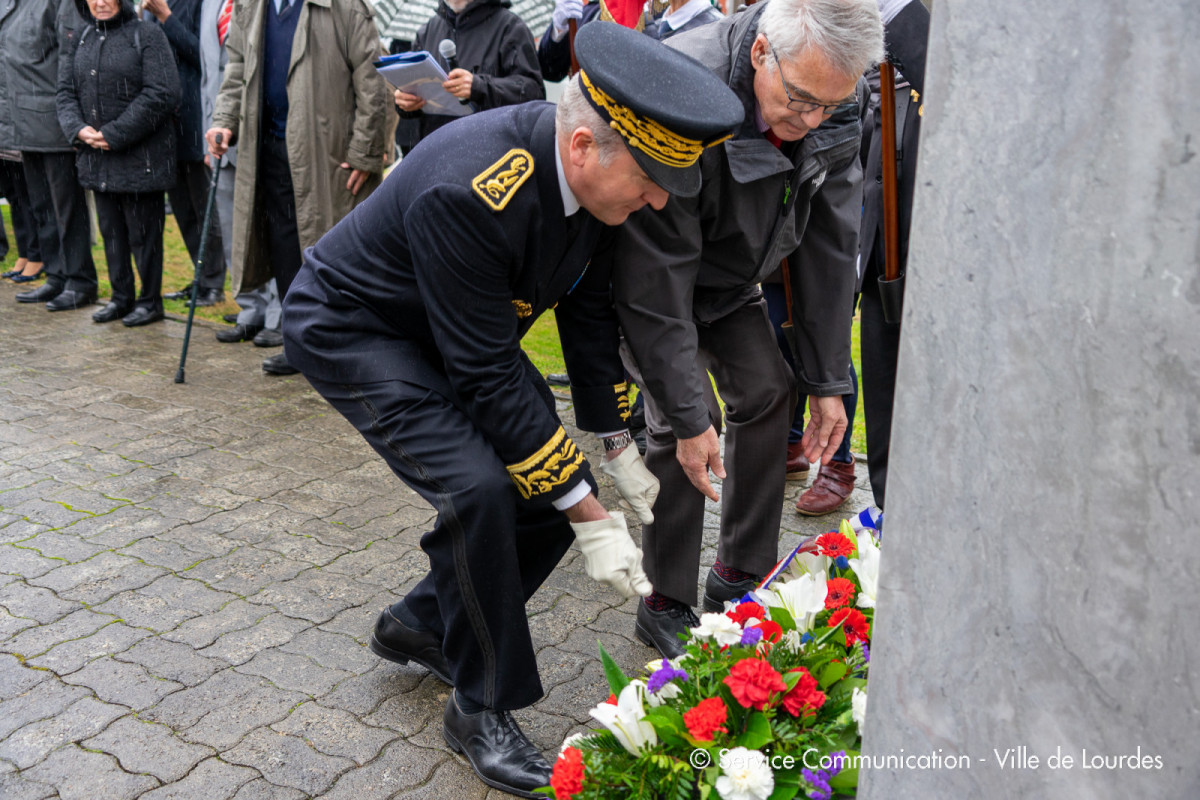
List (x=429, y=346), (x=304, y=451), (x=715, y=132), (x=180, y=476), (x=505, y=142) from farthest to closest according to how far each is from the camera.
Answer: (x=304, y=451)
(x=180, y=476)
(x=429, y=346)
(x=505, y=142)
(x=715, y=132)

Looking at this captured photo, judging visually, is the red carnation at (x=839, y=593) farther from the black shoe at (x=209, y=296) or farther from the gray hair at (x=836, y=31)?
the black shoe at (x=209, y=296)

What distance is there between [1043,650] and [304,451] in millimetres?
4376

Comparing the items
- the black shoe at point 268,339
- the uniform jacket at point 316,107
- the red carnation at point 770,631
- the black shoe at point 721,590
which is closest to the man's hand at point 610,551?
the red carnation at point 770,631

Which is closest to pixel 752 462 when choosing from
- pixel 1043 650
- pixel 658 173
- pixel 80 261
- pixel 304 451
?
pixel 658 173

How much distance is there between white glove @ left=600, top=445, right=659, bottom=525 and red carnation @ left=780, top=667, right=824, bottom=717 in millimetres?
956

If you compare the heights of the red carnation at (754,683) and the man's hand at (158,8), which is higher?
the man's hand at (158,8)

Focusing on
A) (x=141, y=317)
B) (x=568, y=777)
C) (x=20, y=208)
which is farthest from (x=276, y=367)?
(x=568, y=777)

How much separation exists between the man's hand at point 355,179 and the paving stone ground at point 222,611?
1308 mm

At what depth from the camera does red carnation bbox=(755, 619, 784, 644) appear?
2092 millimetres

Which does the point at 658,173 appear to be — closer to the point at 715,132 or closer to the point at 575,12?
the point at 715,132

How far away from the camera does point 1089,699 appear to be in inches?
41.4

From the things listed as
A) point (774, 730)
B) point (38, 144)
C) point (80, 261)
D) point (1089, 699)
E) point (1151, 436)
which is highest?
point (1151, 436)

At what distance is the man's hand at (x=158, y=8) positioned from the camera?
Result: 7152 millimetres

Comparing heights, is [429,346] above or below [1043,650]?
below
